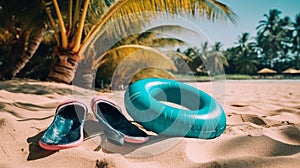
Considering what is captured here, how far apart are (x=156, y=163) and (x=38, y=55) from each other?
10.1 metres

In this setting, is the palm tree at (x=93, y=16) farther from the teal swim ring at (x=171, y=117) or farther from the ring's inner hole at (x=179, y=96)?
the teal swim ring at (x=171, y=117)

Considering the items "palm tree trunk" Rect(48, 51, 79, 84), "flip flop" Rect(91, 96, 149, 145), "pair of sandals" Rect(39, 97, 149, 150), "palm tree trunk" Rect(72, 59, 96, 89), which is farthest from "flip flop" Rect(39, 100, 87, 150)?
"palm tree trunk" Rect(72, 59, 96, 89)

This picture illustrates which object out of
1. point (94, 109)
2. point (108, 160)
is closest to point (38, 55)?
point (94, 109)

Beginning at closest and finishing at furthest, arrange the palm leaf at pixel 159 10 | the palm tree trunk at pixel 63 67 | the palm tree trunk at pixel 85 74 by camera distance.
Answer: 1. the palm leaf at pixel 159 10
2. the palm tree trunk at pixel 63 67
3. the palm tree trunk at pixel 85 74

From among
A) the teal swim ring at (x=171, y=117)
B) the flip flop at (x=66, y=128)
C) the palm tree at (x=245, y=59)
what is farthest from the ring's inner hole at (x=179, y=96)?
the palm tree at (x=245, y=59)

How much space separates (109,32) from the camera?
23.6 feet

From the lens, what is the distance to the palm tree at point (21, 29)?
5.80 metres

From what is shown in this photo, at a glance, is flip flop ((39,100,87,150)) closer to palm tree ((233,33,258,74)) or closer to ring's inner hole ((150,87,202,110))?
ring's inner hole ((150,87,202,110))

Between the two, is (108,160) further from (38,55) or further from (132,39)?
(38,55)

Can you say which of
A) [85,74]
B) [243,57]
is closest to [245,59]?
[243,57]

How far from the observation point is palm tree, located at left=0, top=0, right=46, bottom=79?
5801 millimetres

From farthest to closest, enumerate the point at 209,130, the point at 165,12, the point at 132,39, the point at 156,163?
the point at 132,39, the point at 165,12, the point at 209,130, the point at 156,163

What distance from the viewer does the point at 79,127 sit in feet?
5.81

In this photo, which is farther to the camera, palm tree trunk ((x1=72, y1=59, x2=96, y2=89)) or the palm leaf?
palm tree trunk ((x1=72, y1=59, x2=96, y2=89))
